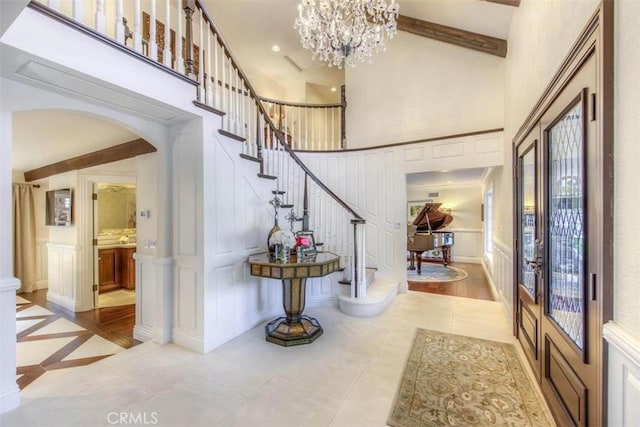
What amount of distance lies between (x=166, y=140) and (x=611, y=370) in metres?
3.77

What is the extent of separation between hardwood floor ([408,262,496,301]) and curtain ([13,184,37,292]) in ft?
24.3

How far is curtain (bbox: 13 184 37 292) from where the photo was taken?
5.16 metres

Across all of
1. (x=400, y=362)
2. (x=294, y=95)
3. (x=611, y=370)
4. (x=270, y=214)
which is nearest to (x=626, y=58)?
(x=611, y=370)

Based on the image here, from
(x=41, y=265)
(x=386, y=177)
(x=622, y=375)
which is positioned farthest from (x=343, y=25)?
→ (x=41, y=265)

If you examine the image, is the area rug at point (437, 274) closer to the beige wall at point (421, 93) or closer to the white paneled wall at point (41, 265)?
the beige wall at point (421, 93)

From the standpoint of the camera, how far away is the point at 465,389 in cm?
217

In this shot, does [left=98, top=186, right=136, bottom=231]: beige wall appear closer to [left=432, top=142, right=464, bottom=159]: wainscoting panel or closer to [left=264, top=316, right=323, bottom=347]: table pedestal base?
[left=264, top=316, right=323, bottom=347]: table pedestal base

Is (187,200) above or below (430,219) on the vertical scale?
above

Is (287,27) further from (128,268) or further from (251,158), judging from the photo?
(128,268)

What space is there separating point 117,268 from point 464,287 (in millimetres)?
6856

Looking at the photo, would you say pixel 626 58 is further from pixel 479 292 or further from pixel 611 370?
pixel 479 292

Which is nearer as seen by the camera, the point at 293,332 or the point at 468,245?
the point at 293,332

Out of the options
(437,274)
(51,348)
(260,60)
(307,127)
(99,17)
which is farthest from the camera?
(260,60)

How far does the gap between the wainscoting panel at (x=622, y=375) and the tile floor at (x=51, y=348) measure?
3824 mm
